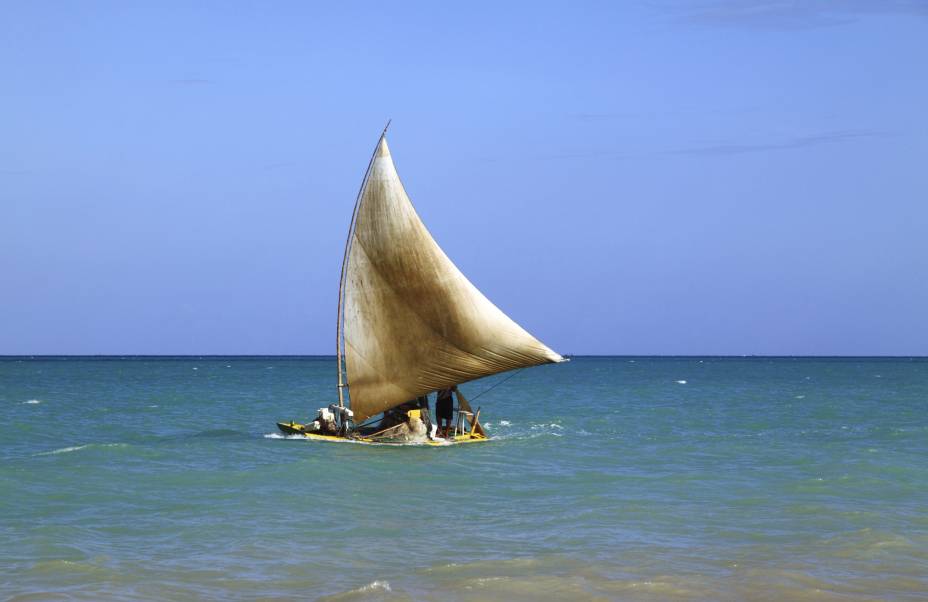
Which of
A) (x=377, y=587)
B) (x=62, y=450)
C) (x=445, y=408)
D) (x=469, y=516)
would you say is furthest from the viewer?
(x=445, y=408)

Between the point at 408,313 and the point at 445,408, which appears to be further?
the point at 445,408

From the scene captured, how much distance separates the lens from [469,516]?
17844 mm

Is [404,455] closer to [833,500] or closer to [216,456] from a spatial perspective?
[216,456]

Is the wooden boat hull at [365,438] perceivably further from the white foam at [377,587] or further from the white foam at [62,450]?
the white foam at [377,587]

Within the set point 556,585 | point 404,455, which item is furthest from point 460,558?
point 404,455

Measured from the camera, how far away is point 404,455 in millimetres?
26781

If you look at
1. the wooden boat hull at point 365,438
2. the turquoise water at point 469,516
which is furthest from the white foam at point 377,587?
the wooden boat hull at point 365,438

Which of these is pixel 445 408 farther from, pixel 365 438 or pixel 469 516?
pixel 469 516

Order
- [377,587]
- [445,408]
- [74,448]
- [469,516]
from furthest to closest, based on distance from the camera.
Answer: [445,408], [74,448], [469,516], [377,587]

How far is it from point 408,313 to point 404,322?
0.93ft

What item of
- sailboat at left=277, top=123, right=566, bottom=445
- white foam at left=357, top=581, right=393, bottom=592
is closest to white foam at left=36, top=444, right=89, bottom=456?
sailboat at left=277, top=123, right=566, bottom=445

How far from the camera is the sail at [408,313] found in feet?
94.5

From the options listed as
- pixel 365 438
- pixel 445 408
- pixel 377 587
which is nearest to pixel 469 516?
pixel 377 587

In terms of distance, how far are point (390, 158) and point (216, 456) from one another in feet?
29.5
